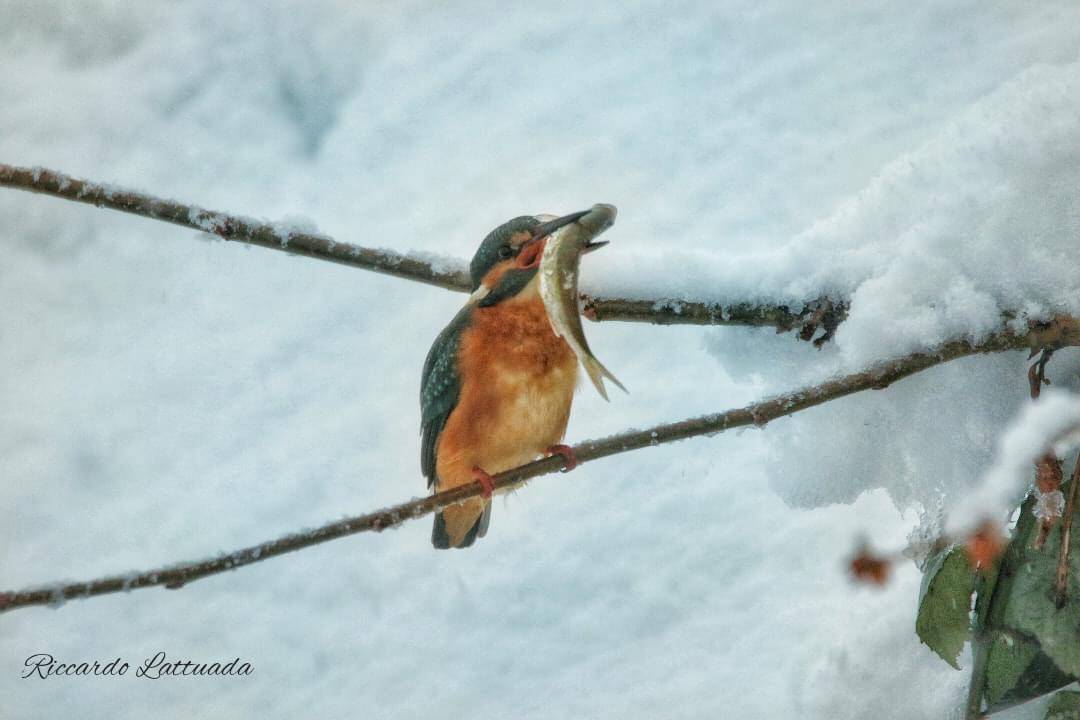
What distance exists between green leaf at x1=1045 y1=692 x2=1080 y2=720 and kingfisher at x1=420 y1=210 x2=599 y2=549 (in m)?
0.43

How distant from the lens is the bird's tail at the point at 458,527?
1.11m

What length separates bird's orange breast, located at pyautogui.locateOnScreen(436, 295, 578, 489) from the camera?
0.92m

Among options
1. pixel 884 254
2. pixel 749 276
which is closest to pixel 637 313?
pixel 749 276

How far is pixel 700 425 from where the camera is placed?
2.07ft

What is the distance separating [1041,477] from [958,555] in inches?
3.2

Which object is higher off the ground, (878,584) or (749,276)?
(749,276)

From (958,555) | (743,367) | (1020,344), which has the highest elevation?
(743,367)

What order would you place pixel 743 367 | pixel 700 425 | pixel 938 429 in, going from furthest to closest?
pixel 743 367 < pixel 938 429 < pixel 700 425

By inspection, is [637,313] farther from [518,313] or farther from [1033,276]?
[1033,276]

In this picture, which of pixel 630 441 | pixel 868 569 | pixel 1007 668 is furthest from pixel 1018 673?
pixel 630 441

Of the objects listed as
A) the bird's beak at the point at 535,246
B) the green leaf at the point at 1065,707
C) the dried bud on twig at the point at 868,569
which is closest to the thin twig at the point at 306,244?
the bird's beak at the point at 535,246

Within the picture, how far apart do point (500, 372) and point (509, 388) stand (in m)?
0.02

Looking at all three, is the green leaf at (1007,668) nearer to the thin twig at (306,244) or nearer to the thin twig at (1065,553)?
the thin twig at (1065,553)

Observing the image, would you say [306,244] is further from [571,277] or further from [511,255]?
[571,277]
